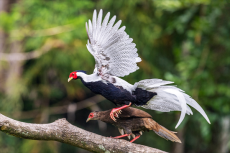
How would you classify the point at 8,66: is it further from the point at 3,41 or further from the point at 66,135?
the point at 66,135

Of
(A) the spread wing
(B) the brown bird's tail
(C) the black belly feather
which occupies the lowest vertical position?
(B) the brown bird's tail

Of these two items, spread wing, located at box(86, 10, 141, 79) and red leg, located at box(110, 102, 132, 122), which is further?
red leg, located at box(110, 102, 132, 122)

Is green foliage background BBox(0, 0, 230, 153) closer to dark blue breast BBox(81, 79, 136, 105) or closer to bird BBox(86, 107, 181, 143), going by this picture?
bird BBox(86, 107, 181, 143)

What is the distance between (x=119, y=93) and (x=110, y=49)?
463mm

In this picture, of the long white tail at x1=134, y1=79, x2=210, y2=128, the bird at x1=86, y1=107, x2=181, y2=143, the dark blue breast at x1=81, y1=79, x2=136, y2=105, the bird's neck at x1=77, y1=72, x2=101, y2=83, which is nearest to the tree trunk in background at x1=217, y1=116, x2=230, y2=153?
the bird at x1=86, y1=107, x2=181, y2=143

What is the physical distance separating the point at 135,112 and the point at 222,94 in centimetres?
416

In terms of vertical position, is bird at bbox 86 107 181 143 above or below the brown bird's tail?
above

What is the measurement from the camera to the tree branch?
269 centimetres

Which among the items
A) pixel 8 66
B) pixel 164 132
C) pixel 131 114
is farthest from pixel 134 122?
pixel 8 66

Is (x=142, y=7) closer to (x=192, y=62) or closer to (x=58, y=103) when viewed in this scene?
(x=192, y=62)

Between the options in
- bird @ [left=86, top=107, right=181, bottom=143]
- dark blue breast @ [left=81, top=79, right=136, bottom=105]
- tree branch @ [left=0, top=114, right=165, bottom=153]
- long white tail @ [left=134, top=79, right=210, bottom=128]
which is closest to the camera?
tree branch @ [left=0, top=114, right=165, bottom=153]

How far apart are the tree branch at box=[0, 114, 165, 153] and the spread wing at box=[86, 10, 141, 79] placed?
0.65 metres

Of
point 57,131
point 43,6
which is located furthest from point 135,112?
point 43,6

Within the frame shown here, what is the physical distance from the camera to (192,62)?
6.75m
